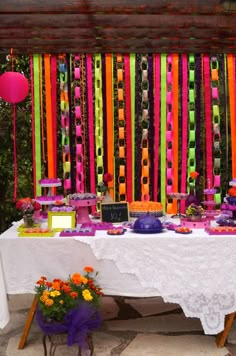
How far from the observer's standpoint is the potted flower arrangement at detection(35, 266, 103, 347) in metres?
2.96

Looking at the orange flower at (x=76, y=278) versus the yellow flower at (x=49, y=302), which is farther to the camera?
the orange flower at (x=76, y=278)

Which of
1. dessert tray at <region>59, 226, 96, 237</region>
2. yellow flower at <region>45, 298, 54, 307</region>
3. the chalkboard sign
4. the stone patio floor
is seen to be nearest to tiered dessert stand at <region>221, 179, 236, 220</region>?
the chalkboard sign

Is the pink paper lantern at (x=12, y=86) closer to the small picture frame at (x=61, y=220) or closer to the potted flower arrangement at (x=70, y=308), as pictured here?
the small picture frame at (x=61, y=220)

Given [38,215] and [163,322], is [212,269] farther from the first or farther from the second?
[38,215]

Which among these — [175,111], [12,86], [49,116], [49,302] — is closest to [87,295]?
[49,302]

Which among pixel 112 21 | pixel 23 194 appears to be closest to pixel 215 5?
pixel 112 21

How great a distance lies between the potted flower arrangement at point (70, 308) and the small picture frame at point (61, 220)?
44cm

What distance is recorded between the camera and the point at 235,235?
3.23 metres

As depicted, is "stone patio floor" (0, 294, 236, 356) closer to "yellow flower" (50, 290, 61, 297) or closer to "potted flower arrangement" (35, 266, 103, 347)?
"potted flower arrangement" (35, 266, 103, 347)

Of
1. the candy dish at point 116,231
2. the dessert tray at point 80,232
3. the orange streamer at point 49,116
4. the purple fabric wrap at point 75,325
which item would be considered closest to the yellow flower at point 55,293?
the purple fabric wrap at point 75,325

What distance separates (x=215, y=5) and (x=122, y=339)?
2466mm

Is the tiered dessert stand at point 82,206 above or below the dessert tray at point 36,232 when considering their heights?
above
